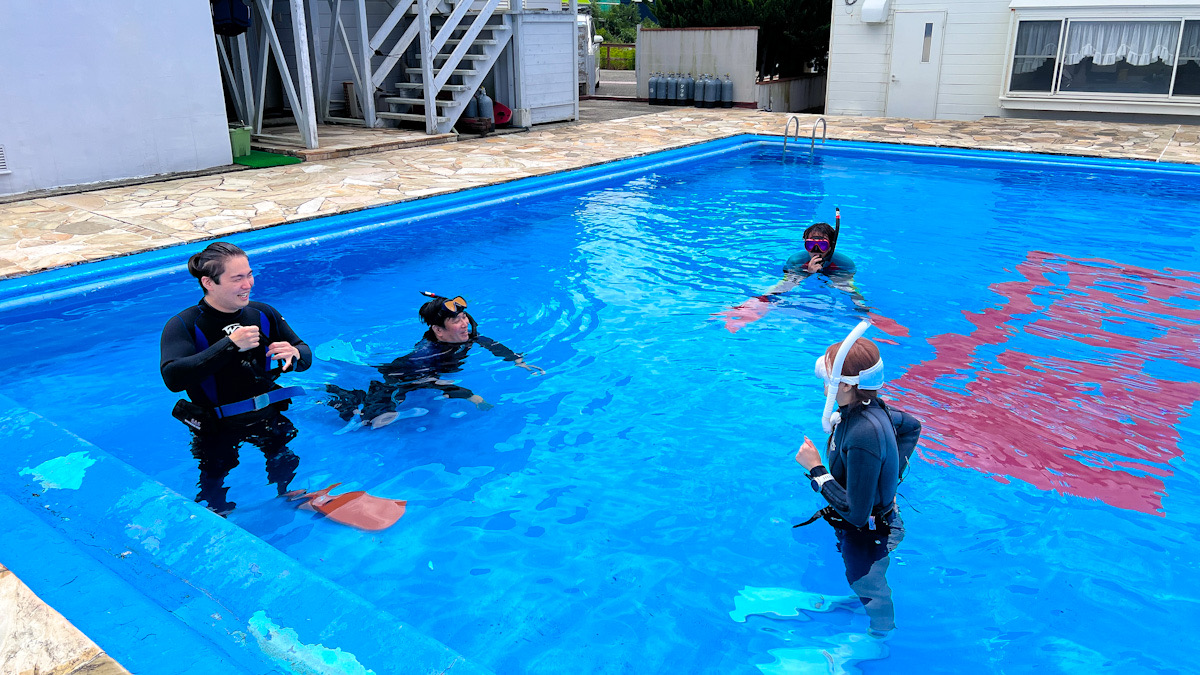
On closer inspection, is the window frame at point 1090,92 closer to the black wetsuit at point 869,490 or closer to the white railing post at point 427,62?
the white railing post at point 427,62

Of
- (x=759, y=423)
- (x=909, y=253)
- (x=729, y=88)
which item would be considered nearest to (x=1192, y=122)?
(x=729, y=88)

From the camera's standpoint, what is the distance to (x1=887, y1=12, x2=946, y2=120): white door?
1773 cm

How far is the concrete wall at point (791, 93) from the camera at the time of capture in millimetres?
21594

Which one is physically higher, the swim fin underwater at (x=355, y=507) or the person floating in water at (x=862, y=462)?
the person floating in water at (x=862, y=462)

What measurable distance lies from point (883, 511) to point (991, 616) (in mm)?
948

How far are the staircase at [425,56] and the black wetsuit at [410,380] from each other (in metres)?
9.73

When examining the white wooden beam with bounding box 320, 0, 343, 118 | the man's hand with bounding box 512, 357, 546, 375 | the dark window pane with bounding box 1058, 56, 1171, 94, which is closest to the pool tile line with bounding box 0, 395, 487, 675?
the man's hand with bounding box 512, 357, 546, 375

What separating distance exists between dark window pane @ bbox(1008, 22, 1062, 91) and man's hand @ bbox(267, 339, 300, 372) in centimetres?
1734

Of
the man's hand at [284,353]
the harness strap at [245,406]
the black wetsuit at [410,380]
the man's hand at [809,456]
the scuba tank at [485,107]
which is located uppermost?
the scuba tank at [485,107]

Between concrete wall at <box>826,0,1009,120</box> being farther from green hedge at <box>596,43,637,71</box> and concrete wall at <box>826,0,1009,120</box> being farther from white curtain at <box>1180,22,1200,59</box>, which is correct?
green hedge at <box>596,43,637,71</box>

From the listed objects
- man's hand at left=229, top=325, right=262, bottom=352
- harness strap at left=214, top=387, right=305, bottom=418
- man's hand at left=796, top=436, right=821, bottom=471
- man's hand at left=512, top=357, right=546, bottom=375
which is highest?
man's hand at left=229, top=325, right=262, bottom=352

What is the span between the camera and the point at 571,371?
591 centimetres

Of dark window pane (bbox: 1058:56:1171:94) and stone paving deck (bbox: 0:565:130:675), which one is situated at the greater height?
dark window pane (bbox: 1058:56:1171:94)

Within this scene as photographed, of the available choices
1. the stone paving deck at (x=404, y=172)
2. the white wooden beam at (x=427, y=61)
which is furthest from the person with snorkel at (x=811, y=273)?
the white wooden beam at (x=427, y=61)
